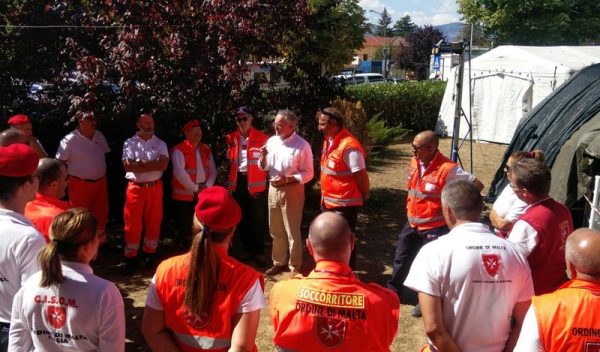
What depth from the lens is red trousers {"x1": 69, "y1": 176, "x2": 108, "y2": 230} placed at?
612 cm

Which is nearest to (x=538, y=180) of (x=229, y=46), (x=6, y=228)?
(x=6, y=228)

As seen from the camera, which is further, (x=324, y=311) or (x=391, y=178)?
(x=391, y=178)

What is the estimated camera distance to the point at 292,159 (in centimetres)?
555

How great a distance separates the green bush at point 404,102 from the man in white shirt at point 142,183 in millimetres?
11746

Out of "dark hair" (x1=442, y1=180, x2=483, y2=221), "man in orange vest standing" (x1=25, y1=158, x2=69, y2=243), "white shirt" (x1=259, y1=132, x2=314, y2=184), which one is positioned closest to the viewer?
"dark hair" (x1=442, y1=180, x2=483, y2=221)

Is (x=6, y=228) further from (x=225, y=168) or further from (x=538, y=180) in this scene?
(x=225, y=168)

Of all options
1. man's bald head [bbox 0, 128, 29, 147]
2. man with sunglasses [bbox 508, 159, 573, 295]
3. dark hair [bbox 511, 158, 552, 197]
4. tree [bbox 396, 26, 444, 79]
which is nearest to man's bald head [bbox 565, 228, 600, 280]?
man with sunglasses [bbox 508, 159, 573, 295]

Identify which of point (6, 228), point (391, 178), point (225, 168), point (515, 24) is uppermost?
point (515, 24)

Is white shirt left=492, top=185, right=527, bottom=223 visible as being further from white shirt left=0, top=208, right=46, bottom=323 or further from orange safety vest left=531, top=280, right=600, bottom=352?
white shirt left=0, top=208, right=46, bottom=323

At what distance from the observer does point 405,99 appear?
59.4 feet

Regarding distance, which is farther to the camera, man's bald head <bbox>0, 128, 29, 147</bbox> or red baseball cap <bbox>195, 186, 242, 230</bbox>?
man's bald head <bbox>0, 128, 29, 147</bbox>

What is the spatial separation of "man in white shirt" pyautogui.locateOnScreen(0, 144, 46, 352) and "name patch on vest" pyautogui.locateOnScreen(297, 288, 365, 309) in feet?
4.40

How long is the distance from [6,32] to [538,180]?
22.5 feet

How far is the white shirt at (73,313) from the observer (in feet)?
7.18
